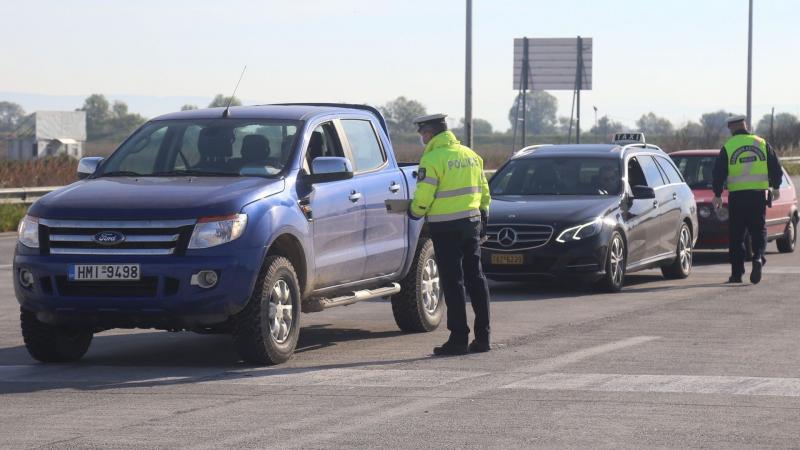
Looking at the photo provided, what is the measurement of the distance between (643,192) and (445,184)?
21.2 ft

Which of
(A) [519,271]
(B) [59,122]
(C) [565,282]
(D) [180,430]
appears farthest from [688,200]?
(B) [59,122]

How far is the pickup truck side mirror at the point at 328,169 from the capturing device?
1123 centimetres

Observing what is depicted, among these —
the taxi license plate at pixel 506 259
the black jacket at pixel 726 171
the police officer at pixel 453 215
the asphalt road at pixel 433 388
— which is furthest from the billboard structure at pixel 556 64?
the police officer at pixel 453 215

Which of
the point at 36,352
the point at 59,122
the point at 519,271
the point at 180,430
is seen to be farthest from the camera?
the point at 59,122

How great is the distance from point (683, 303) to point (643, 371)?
540cm

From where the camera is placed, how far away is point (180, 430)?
8.17 metres

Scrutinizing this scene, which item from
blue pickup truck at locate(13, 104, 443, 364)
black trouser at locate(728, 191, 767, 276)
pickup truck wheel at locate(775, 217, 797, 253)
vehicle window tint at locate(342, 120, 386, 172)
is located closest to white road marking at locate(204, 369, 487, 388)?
blue pickup truck at locate(13, 104, 443, 364)

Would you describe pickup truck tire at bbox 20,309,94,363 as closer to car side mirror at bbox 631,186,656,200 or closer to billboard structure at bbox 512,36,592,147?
car side mirror at bbox 631,186,656,200

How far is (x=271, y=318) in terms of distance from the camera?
10.8 meters

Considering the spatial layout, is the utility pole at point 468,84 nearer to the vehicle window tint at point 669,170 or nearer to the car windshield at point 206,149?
the vehicle window tint at point 669,170

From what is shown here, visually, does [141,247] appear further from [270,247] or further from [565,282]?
[565,282]

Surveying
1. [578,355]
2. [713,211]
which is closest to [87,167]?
[578,355]

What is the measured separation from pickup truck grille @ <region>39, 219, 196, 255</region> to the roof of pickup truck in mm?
1843

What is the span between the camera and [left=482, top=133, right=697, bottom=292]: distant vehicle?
16641mm
